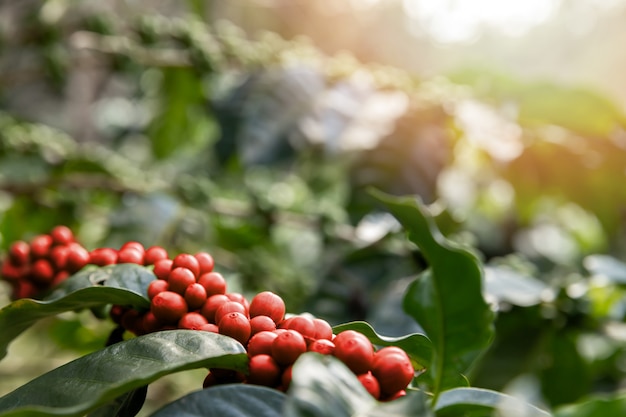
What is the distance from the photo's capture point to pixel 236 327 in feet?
1.36

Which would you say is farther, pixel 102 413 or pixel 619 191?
pixel 619 191

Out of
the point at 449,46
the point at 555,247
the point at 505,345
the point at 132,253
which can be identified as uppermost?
the point at 449,46

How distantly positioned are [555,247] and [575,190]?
13.2 inches

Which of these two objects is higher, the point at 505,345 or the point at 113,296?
the point at 505,345

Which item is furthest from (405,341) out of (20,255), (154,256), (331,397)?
(20,255)

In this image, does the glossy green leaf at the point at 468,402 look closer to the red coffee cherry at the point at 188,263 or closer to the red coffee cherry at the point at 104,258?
the red coffee cherry at the point at 188,263

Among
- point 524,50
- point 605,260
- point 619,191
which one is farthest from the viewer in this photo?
point 524,50

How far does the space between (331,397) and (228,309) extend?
6.1 inches

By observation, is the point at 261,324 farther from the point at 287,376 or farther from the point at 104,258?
the point at 104,258

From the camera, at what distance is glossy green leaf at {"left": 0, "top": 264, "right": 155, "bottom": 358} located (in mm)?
458

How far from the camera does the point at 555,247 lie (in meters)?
1.54

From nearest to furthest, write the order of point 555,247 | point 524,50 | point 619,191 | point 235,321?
point 235,321, point 619,191, point 555,247, point 524,50

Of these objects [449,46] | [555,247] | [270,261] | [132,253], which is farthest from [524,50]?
[132,253]

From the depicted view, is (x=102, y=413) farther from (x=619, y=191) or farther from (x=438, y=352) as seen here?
(x=619, y=191)
